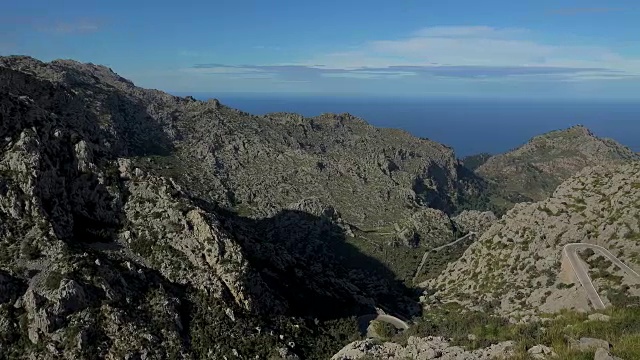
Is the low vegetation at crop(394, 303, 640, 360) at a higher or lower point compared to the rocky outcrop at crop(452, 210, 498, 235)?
higher

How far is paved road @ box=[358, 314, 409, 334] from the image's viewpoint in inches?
3399

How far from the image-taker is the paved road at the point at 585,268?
2361 inches

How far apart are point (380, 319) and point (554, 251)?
2949 cm

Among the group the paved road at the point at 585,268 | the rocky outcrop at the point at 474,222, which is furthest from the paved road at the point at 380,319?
the rocky outcrop at the point at 474,222

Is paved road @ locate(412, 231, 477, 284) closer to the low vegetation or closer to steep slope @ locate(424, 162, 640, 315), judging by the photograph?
steep slope @ locate(424, 162, 640, 315)

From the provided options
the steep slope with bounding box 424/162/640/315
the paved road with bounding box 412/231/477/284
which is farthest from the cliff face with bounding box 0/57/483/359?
the steep slope with bounding box 424/162/640/315

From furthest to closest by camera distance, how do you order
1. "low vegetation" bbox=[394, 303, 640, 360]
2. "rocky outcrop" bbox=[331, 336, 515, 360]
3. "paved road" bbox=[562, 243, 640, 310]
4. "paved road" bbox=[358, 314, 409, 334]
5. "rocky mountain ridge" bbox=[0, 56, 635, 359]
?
"paved road" bbox=[358, 314, 409, 334] → "rocky mountain ridge" bbox=[0, 56, 635, 359] → "paved road" bbox=[562, 243, 640, 310] → "rocky outcrop" bbox=[331, 336, 515, 360] → "low vegetation" bbox=[394, 303, 640, 360]

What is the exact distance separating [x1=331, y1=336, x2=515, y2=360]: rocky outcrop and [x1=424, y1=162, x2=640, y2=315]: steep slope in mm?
33583

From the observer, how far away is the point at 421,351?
29.9m

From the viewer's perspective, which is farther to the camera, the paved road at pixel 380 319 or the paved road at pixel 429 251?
the paved road at pixel 429 251

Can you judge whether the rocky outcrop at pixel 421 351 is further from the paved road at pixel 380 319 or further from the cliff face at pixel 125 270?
the paved road at pixel 380 319

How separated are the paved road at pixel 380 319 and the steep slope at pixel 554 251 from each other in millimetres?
9011

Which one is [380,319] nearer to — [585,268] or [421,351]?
[585,268]

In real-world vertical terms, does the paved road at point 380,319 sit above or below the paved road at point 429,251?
above
